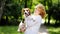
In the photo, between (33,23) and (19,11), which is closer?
(33,23)

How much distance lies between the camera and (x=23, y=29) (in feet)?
6.80

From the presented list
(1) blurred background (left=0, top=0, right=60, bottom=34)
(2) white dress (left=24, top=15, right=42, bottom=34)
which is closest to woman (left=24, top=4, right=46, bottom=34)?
(2) white dress (left=24, top=15, right=42, bottom=34)

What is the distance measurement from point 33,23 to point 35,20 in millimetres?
43

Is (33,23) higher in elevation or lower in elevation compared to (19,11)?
higher

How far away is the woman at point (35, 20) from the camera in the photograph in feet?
6.56

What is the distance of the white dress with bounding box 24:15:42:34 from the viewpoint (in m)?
2.00

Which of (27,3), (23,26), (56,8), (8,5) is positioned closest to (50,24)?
(56,8)

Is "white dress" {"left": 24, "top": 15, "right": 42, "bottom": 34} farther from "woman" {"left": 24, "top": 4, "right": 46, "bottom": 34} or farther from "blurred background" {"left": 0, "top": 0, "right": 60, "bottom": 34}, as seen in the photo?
"blurred background" {"left": 0, "top": 0, "right": 60, "bottom": 34}

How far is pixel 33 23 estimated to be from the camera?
2.01 m

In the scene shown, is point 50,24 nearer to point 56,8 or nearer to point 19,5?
point 56,8

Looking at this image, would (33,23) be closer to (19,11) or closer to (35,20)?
(35,20)

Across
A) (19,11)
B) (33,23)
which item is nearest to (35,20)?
(33,23)

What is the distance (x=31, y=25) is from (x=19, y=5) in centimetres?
724

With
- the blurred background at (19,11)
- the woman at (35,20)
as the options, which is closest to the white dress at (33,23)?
the woman at (35,20)
